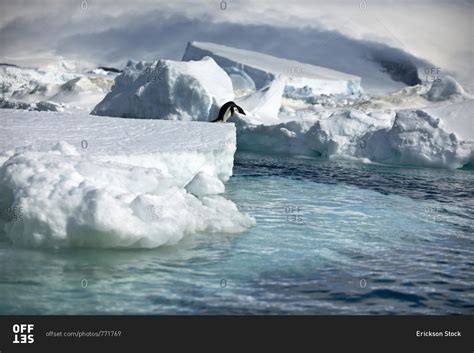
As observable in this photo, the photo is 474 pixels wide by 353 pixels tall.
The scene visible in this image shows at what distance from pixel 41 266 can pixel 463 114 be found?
42.4 feet

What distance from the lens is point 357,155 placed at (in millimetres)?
16766

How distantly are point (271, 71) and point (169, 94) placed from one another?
51.9ft

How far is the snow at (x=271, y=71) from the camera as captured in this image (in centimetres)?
3275

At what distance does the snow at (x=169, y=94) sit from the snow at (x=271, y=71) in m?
12.8

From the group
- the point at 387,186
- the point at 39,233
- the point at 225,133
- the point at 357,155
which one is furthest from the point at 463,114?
the point at 39,233

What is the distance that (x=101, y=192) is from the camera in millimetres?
5480

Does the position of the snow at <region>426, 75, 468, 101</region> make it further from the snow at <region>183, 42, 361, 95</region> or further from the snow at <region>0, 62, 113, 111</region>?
the snow at <region>0, 62, 113, 111</region>

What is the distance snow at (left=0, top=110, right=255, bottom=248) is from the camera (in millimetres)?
5418

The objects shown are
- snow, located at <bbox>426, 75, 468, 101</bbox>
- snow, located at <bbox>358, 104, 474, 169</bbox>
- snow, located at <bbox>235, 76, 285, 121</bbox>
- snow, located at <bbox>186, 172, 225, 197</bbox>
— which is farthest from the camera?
snow, located at <bbox>235, 76, 285, 121</bbox>

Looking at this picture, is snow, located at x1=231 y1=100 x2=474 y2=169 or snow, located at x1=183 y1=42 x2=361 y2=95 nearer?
snow, located at x1=231 y1=100 x2=474 y2=169

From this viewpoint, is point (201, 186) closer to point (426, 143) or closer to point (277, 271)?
point (277, 271)
